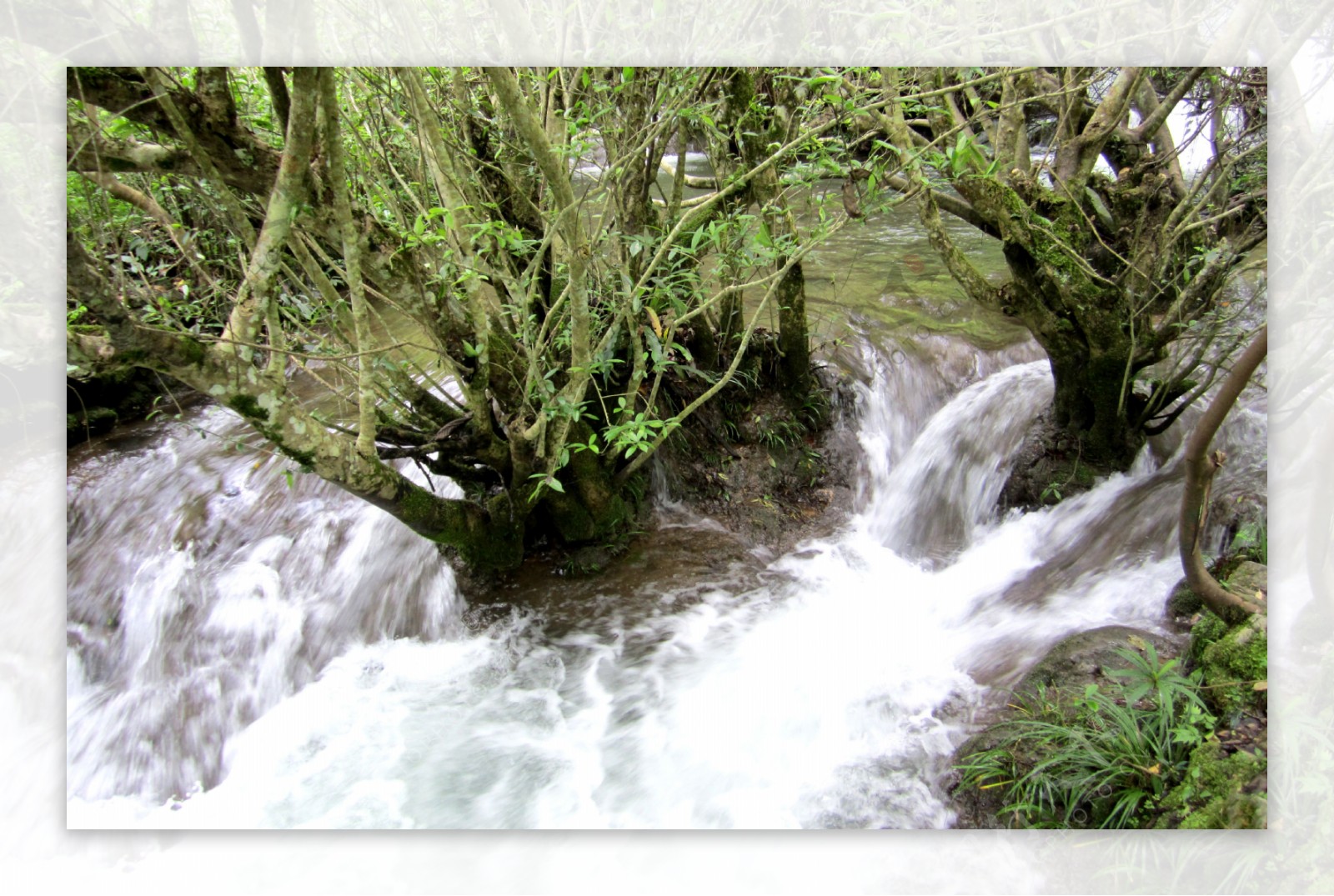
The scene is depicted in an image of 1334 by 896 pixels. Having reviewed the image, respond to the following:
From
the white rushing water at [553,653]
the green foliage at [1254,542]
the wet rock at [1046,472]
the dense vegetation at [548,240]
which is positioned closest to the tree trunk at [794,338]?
the dense vegetation at [548,240]

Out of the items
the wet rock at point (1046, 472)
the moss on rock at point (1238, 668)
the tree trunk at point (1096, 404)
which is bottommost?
the moss on rock at point (1238, 668)

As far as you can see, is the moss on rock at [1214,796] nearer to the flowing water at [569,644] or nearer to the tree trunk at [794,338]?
the flowing water at [569,644]

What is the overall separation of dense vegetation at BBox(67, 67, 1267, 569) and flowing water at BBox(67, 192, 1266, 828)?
1.35ft

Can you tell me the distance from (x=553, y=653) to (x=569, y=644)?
2.9 inches

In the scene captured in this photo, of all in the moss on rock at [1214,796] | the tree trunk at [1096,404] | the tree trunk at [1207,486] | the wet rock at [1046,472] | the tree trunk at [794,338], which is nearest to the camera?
the tree trunk at [1207,486]

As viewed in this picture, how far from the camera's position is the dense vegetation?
1.99 meters

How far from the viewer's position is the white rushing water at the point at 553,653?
240cm

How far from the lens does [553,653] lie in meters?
2.99

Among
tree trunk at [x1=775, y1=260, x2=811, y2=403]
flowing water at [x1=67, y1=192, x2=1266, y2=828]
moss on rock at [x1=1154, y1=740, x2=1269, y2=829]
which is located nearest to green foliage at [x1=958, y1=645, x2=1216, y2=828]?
moss on rock at [x1=1154, y1=740, x2=1269, y2=829]

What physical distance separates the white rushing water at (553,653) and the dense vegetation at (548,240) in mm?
444

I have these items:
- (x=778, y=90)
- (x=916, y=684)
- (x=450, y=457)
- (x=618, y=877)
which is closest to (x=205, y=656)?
(x=450, y=457)

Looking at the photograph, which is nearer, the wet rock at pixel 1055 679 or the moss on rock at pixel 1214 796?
the moss on rock at pixel 1214 796

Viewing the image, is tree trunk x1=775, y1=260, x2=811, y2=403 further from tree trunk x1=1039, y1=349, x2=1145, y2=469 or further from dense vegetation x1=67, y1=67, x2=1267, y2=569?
tree trunk x1=1039, y1=349, x2=1145, y2=469

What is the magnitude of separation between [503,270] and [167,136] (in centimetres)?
97
